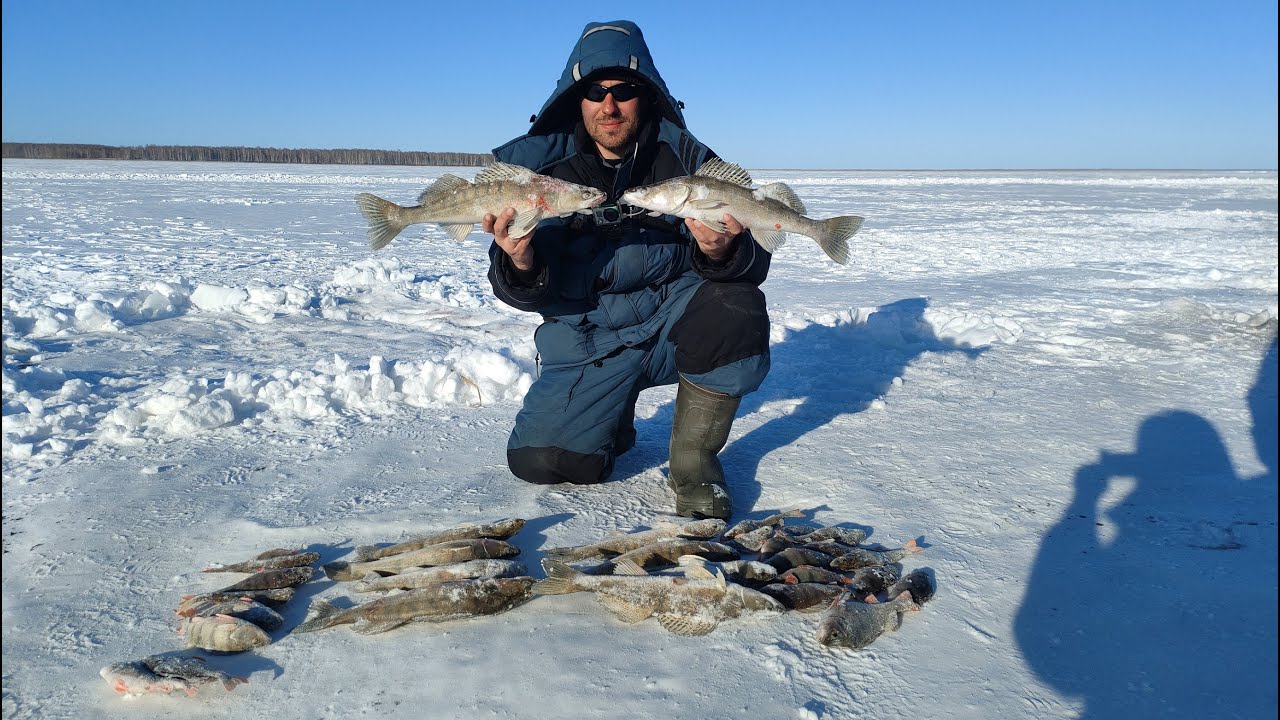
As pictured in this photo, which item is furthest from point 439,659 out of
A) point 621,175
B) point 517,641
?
point 621,175

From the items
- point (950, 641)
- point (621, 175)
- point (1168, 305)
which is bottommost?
point (950, 641)

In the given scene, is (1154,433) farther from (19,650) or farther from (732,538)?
(19,650)

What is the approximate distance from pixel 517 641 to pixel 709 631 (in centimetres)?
58

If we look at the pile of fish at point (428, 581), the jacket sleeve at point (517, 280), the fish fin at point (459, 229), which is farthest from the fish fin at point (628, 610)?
the fish fin at point (459, 229)

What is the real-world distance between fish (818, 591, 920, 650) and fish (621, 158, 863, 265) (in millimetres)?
1373

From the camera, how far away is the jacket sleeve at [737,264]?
3.50 metres

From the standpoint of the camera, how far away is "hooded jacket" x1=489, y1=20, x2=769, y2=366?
367 cm

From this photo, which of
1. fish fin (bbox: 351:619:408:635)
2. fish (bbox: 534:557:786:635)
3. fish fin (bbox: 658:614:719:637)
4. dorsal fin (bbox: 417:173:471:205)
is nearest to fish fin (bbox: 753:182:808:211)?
dorsal fin (bbox: 417:173:471:205)

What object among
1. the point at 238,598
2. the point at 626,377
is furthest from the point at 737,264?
the point at 238,598

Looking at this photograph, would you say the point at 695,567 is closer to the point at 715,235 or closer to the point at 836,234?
the point at 715,235

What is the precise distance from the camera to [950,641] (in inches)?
93.4

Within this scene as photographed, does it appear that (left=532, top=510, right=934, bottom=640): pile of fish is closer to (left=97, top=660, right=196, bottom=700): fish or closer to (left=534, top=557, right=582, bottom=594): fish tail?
(left=534, top=557, right=582, bottom=594): fish tail

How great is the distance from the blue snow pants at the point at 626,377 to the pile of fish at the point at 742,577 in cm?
71

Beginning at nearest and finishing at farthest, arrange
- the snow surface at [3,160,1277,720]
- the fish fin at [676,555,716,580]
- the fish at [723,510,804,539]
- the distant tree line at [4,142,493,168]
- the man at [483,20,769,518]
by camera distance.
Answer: the snow surface at [3,160,1277,720] < the fish fin at [676,555,716,580] < the fish at [723,510,804,539] < the man at [483,20,769,518] < the distant tree line at [4,142,493,168]
